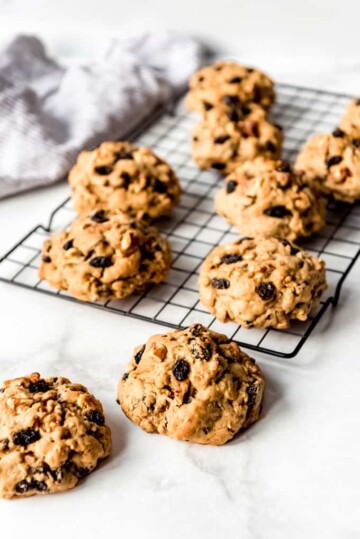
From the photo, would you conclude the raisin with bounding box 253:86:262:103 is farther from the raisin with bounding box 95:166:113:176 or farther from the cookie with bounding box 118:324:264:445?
the cookie with bounding box 118:324:264:445

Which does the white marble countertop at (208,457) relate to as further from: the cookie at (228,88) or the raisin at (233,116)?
the cookie at (228,88)

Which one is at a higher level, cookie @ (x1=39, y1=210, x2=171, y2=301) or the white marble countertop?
cookie @ (x1=39, y1=210, x2=171, y2=301)

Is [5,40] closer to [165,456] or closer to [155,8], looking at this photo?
[155,8]

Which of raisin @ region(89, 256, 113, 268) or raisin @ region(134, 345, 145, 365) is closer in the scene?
raisin @ region(134, 345, 145, 365)

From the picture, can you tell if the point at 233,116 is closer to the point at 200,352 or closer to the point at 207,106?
the point at 207,106

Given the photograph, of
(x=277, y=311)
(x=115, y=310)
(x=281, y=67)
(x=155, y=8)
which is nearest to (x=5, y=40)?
(x=155, y=8)

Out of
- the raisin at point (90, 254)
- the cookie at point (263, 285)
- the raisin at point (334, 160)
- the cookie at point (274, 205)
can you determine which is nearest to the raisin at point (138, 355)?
the cookie at point (263, 285)

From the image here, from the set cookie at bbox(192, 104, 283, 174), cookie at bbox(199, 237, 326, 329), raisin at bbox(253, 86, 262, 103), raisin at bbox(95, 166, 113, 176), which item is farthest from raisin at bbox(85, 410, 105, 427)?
raisin at bbox(253, 86, 262, 103)
